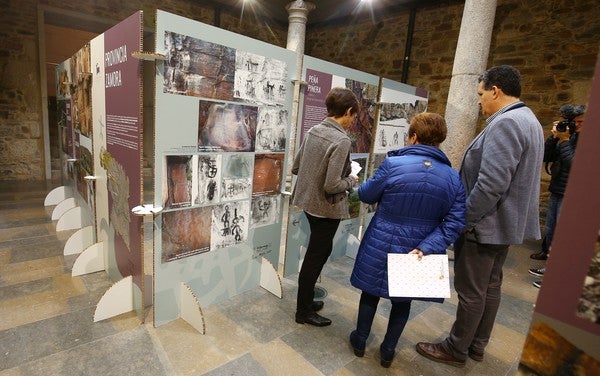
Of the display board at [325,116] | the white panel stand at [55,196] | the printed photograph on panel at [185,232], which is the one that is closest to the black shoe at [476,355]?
the display board at [325,116]

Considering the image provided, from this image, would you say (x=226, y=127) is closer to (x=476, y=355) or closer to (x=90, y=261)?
(x=90, y=261)

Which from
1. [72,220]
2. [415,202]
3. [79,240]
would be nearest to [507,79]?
[415,202]

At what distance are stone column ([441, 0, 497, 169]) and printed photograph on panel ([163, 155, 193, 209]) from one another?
3112 mm

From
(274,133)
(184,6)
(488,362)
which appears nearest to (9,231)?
(274,133)

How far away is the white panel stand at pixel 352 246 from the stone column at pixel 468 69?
4.96 feet

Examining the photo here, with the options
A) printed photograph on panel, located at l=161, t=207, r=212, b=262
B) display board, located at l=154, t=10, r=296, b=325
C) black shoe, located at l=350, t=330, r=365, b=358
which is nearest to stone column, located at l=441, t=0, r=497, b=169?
display board, located at l=154, t=10, r=296, b=325

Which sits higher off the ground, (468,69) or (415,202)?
(468,69)

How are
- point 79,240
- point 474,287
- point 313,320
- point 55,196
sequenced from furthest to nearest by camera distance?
1. point 55,196
2. point 79,240
3. point 313,320
4. point 474,287

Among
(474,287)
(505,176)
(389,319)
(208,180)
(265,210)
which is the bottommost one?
(389,319)

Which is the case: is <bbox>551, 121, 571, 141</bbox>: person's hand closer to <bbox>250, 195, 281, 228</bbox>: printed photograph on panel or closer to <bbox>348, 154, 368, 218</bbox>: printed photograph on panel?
<bbox>348, 154, 368, 218</bbox>: printed photograph on panel

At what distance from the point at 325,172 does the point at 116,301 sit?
1655 millimetres

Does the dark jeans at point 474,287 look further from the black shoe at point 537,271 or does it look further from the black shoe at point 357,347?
the black shoe at point 537,271

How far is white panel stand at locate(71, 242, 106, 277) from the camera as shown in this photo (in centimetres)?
276

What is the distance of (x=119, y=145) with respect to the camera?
219cm
